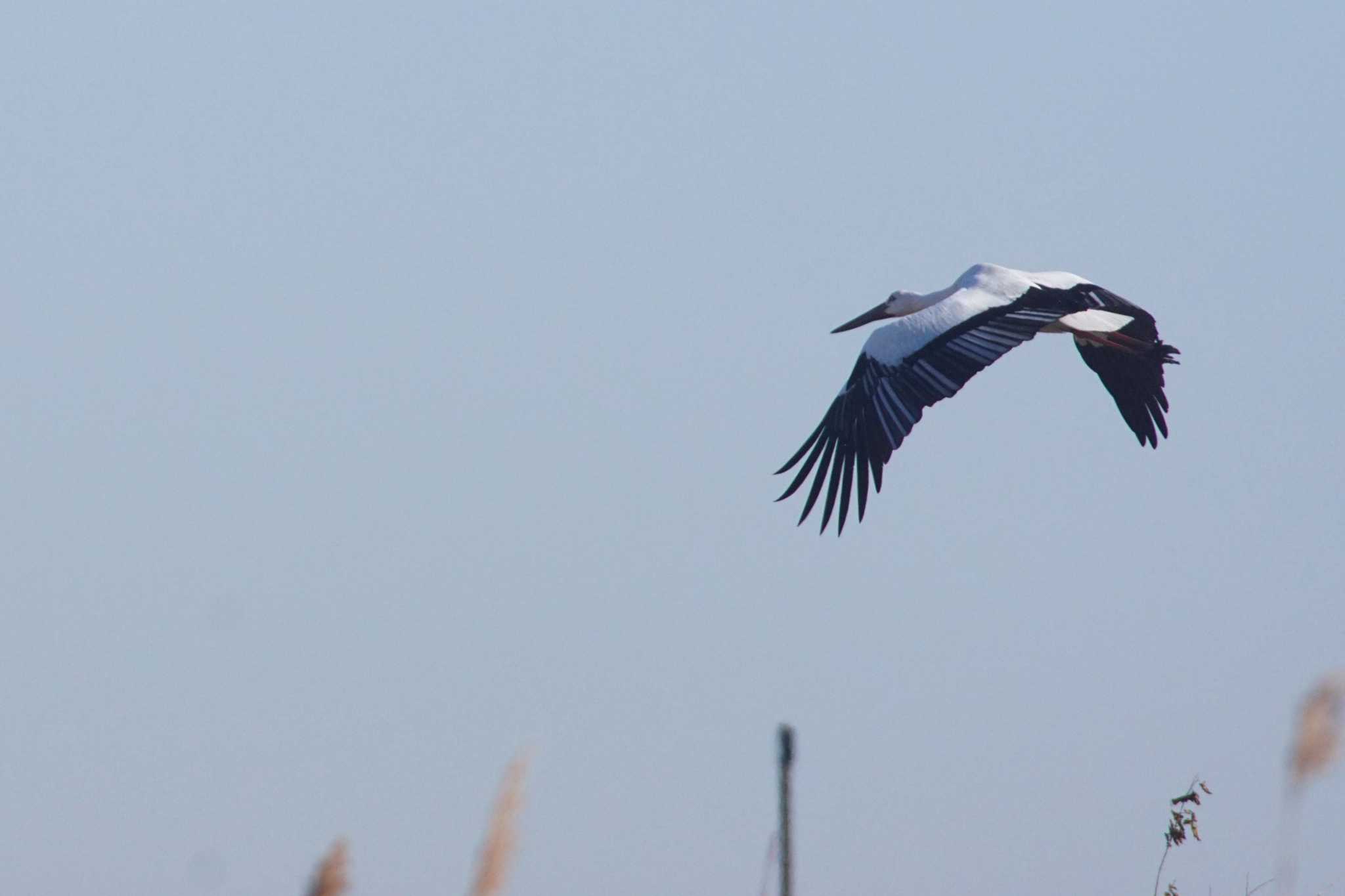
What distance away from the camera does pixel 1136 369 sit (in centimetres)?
1462

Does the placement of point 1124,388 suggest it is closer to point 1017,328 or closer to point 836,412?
point 1017,328

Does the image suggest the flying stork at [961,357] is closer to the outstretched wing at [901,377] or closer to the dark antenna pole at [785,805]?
the outstretched wing at [901,377]

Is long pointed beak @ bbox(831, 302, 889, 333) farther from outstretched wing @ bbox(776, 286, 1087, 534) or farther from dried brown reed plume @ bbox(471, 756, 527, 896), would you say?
dried brown reed plume @ bbox(471, 756, 527, 896)

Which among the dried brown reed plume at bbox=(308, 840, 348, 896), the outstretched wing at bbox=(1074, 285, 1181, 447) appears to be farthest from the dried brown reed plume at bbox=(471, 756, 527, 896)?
the outstretched wing at bbox=(1074, 285, 1181, 447)

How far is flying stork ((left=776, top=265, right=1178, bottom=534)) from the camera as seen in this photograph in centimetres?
1155

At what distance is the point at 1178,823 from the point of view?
5.10 metres

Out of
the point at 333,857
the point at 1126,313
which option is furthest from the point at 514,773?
the point at 1126,313

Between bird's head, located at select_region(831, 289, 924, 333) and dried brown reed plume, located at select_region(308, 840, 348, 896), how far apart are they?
45.9 feet

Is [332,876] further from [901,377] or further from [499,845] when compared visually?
[901,377]

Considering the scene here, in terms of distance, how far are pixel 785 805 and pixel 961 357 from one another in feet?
33.4

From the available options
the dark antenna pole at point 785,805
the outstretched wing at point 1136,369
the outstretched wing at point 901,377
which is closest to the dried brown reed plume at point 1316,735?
the dark antenna pole at point 785,805

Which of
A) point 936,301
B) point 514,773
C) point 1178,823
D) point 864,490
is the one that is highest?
point 936,301

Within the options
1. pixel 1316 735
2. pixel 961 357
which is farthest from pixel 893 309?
pixel 1316 735

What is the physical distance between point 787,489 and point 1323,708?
8.88 metres
